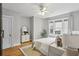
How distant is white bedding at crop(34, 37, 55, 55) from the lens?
1.73 metres

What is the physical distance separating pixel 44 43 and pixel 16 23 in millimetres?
681

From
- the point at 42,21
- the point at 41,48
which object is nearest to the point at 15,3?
the point at 42,21

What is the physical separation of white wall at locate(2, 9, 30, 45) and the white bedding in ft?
1.23

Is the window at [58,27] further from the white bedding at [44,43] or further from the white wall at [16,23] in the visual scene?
the white wall at [16,23]

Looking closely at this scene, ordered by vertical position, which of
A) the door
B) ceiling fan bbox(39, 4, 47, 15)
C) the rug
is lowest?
the rug

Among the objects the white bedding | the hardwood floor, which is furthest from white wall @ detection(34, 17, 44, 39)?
the hardwood floor

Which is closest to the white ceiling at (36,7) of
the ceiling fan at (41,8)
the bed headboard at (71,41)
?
the ceiling fan at (41,8)

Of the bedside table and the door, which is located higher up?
the door

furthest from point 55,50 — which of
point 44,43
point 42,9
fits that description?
point 42,9

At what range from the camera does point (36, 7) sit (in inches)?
65.6

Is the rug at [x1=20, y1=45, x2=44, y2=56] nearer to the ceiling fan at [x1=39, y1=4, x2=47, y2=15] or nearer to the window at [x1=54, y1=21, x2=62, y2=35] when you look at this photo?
the window at [x1=54, y1=21, x2=62, y2=35]

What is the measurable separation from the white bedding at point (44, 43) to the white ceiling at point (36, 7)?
52 cm

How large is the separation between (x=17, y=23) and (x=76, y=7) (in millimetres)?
1157

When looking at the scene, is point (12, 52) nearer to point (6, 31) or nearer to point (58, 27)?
point (6, 31)
